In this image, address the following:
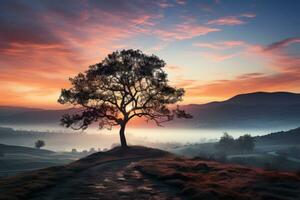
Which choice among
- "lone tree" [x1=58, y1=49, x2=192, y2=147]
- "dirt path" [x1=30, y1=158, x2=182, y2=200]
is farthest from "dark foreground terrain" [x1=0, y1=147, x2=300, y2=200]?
"lone tree" [x1=58, y1=49, x2=192, y2=147]

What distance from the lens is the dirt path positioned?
2878cm

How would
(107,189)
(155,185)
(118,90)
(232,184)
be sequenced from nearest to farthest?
1. (107,189)
2. (232,184)
3. (155,185)
4. (118,90)

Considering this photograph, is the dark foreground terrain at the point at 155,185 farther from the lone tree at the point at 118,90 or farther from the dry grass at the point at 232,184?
the lone tree at the point at 118,90

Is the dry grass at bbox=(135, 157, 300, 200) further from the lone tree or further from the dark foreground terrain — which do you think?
the lone tree

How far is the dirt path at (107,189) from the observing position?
2878 cm

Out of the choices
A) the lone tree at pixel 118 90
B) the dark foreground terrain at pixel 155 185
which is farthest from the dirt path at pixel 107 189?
the lone tree at pixel 118 90

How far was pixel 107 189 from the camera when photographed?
105ft

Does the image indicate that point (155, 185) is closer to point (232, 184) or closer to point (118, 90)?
point (232, 184)

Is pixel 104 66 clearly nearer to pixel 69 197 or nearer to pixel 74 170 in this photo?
pixel 74 170

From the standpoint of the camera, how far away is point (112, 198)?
2795cm

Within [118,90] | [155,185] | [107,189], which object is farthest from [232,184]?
[118,90]

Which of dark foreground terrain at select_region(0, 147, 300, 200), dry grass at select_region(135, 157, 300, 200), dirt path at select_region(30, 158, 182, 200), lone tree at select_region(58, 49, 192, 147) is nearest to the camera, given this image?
dry grass at select_region(135, 157, 300, 200)

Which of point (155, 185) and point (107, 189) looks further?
point (155, 185)

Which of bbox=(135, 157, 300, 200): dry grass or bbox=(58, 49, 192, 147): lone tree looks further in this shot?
bbox=(58, 49, 192, 147): lone tree
